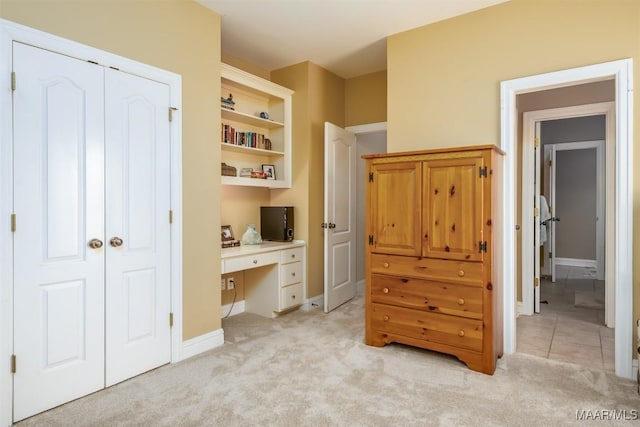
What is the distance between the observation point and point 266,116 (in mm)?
4094

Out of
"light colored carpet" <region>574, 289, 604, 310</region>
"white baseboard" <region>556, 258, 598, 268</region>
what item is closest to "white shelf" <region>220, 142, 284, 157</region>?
"light colored carpet" <region>574, 289, 604, 310</region>

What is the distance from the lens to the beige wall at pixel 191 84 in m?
2.38

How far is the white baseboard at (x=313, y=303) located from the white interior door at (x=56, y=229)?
2207 millimetres

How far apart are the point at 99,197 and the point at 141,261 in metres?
0.52

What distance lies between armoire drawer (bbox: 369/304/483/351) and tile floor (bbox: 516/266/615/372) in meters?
0.71

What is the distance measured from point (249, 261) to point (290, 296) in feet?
2.44

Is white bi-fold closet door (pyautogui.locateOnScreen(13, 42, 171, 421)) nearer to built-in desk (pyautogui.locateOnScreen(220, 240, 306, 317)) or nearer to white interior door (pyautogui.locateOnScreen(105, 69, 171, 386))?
white interior door (pyautogui.locateOnScreen(105, 69, 171, 386))

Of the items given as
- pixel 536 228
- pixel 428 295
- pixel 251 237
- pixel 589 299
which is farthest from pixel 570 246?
pixel 251 237

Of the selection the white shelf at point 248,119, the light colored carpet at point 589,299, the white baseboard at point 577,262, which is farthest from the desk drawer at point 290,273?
the white baseboard at point 577,262

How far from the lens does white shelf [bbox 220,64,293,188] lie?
11.9ft

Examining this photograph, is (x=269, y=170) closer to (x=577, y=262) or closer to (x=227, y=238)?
(x=227, y=238)

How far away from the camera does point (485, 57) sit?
2996mm

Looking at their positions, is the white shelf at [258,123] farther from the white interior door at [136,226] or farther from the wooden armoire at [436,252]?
the wooden armoire at [436,252]

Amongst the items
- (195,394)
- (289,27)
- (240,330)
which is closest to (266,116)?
(289,27)
